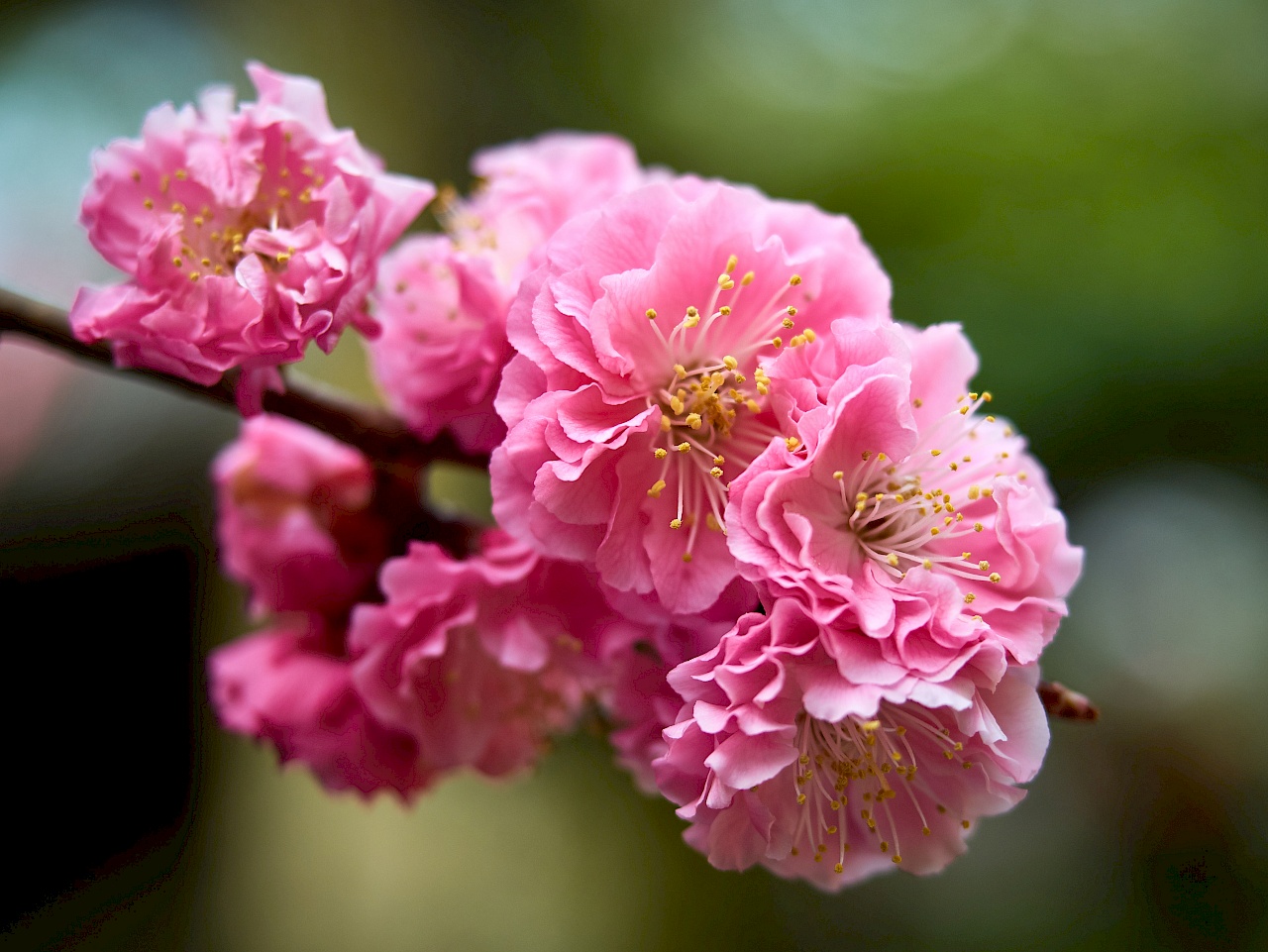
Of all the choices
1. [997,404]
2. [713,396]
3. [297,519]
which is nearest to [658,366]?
[713,396]

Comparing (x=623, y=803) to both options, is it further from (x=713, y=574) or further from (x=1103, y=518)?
(x=713, y=574)

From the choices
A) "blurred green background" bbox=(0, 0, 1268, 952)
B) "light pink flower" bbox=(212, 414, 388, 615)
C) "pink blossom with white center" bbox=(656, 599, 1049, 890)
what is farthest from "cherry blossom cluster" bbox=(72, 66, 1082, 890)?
"blurred green background" bbox=(0, 0, 1268, 952)

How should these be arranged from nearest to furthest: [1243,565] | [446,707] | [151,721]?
1. [446,707]
2. [1243,565]
3. [151,721]

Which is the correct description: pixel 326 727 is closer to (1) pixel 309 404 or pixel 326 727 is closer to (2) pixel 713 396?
(1) pixel 309 404

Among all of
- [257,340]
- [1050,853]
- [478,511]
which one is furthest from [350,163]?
[1050,853]

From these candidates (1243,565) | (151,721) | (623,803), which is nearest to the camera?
(1243,565)

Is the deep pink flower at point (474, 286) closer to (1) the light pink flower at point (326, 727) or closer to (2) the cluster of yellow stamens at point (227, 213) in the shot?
(2) the cluster of yellow stamens at point (227, 213)

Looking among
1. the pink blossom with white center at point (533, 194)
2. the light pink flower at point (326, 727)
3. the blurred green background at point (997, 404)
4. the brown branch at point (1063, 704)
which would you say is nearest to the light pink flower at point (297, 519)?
the light pink flower at point (326, 727)

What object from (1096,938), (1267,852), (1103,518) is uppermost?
(1103,518)
